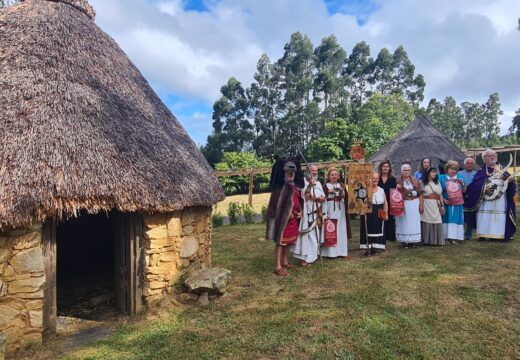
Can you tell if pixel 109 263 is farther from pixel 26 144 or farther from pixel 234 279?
pixel 26 144

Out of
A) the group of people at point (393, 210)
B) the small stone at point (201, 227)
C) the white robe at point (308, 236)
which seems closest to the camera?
the small stone at point (201, 227)

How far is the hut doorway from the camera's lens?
407 cm

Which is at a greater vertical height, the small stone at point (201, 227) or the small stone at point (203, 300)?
the small stone at point (201, 227)

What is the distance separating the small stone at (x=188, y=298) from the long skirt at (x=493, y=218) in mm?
6172

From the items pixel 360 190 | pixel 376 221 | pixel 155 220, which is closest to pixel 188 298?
pixel 155 220

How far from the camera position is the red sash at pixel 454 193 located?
745cm

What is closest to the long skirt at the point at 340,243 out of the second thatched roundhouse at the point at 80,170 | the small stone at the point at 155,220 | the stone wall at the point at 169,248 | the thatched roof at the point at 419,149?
the second thatched roundhouse at the point at 80,170

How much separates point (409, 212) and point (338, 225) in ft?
5.11

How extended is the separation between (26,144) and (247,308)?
3.17 m

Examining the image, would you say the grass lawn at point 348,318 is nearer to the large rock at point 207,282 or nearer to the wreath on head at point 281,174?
the large rock at point 207,282

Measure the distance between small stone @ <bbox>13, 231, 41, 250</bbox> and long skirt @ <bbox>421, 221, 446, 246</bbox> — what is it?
679 centimetres

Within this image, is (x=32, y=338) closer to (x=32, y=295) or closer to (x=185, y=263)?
(x=32, y=295)

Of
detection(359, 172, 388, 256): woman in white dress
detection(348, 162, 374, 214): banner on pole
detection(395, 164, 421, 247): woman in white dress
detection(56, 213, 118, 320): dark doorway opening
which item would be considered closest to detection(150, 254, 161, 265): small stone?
detection(56, 213, 118, 320): dark doorway opening

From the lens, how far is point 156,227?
4.79m
